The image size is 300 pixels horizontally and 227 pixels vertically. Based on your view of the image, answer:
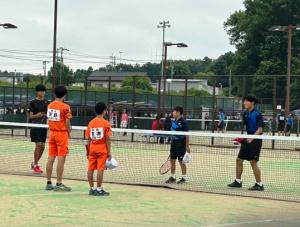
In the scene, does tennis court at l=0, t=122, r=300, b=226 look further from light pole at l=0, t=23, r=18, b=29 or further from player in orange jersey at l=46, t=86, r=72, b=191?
light pole at l=0, t=23, r=18, b=29

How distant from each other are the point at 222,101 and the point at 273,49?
111ft

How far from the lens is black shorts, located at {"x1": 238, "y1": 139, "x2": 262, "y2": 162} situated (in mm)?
11344

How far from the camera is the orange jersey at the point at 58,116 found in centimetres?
1047

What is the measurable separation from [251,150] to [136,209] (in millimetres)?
3308

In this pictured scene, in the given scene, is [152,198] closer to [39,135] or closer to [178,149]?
[178,149]

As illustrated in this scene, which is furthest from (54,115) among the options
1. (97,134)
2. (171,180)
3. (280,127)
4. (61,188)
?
(280,127)

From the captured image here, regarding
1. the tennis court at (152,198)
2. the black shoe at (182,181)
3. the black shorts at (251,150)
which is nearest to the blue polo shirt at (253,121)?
the black shorts at (251,150)

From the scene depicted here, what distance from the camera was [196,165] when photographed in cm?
1583

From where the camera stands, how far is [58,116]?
10.5 metres

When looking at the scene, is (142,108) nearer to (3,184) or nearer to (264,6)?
(3,184)

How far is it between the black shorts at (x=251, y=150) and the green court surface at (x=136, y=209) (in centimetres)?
118

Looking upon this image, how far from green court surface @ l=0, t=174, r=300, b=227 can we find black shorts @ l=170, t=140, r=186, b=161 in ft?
3.47

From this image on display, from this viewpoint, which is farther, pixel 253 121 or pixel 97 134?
pixel 253 121

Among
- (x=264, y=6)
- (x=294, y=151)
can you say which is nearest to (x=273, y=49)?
(x=264, y=6)
